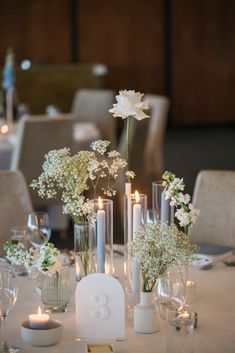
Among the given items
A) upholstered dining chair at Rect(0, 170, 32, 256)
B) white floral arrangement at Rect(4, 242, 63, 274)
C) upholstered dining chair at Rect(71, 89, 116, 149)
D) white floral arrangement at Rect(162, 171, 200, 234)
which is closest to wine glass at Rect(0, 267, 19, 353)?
white floral arrangement at Rect(4, 242, 63, 274)

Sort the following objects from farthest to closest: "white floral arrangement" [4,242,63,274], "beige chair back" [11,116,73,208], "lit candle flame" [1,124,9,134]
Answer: "lit candle flame" [1,124,9,134] < "beige chair back" [11,116,73,208] < "white floral arrangement" [4,242,63,274]

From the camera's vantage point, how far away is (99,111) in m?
7.26

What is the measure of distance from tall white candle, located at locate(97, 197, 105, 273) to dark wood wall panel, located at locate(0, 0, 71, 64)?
28.0 ft

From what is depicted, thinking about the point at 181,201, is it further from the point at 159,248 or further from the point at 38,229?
the point at 38,229

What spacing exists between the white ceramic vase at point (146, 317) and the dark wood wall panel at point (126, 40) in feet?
29.5

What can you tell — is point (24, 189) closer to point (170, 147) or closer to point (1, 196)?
point (1, 196)

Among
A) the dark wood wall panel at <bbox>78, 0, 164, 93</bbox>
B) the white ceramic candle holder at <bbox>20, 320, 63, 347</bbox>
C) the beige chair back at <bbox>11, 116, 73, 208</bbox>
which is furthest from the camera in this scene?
the dark wood wall panel at <bbox>78, 0, 164, 93</bbox>

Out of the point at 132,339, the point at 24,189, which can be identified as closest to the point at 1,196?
the point at 24,189

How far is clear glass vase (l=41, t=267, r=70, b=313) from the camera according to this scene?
2.40 m

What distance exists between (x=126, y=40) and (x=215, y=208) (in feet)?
25.9

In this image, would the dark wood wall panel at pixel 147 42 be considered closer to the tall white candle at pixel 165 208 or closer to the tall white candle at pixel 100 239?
the tall white candle at pixel 165 208

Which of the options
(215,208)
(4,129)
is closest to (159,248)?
(215,208)

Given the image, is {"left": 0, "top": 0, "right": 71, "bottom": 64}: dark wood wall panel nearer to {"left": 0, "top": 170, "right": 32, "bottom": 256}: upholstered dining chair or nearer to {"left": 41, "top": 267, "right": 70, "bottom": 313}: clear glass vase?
{"left": 0, "top": 170, "right": 32, "bottom": 256}: upholstered dining chair

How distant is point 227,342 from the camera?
7.01ft
